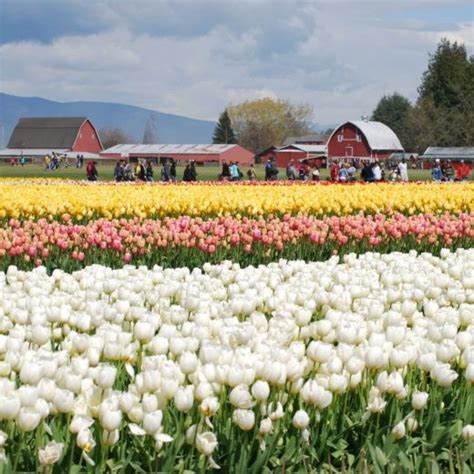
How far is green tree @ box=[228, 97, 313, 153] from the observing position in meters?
140

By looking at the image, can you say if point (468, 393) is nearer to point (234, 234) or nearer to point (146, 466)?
point (146, 466)

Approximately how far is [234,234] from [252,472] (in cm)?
825

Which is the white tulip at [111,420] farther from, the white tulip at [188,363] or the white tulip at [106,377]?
the white tulip at [188,363]

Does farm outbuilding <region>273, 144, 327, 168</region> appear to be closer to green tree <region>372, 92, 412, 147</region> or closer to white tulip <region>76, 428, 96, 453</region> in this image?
green tree <region>372, 92, 412, 147</region>

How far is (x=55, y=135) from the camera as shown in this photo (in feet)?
432

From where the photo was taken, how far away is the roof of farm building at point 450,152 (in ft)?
269

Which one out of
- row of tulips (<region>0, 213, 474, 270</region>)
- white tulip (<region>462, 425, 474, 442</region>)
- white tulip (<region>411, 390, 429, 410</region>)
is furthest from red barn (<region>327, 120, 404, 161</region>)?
white tulip (<region>462, 425, 474, 442</region>)

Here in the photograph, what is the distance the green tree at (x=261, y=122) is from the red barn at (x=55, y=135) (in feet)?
73.4

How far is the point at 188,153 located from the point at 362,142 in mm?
23180

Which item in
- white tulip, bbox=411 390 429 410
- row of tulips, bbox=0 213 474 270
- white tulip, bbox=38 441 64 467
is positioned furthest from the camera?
row of tulips, bbox=0 213 474 270

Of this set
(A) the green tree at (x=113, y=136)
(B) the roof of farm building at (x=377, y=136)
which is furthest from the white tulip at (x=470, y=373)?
(A) the green tree at (x=113, y=136)

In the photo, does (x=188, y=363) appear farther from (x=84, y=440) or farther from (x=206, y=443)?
(x=84, y=440)

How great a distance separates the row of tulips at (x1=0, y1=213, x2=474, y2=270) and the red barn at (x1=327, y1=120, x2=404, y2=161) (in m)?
92.4

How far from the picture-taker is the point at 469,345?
4691 mm
